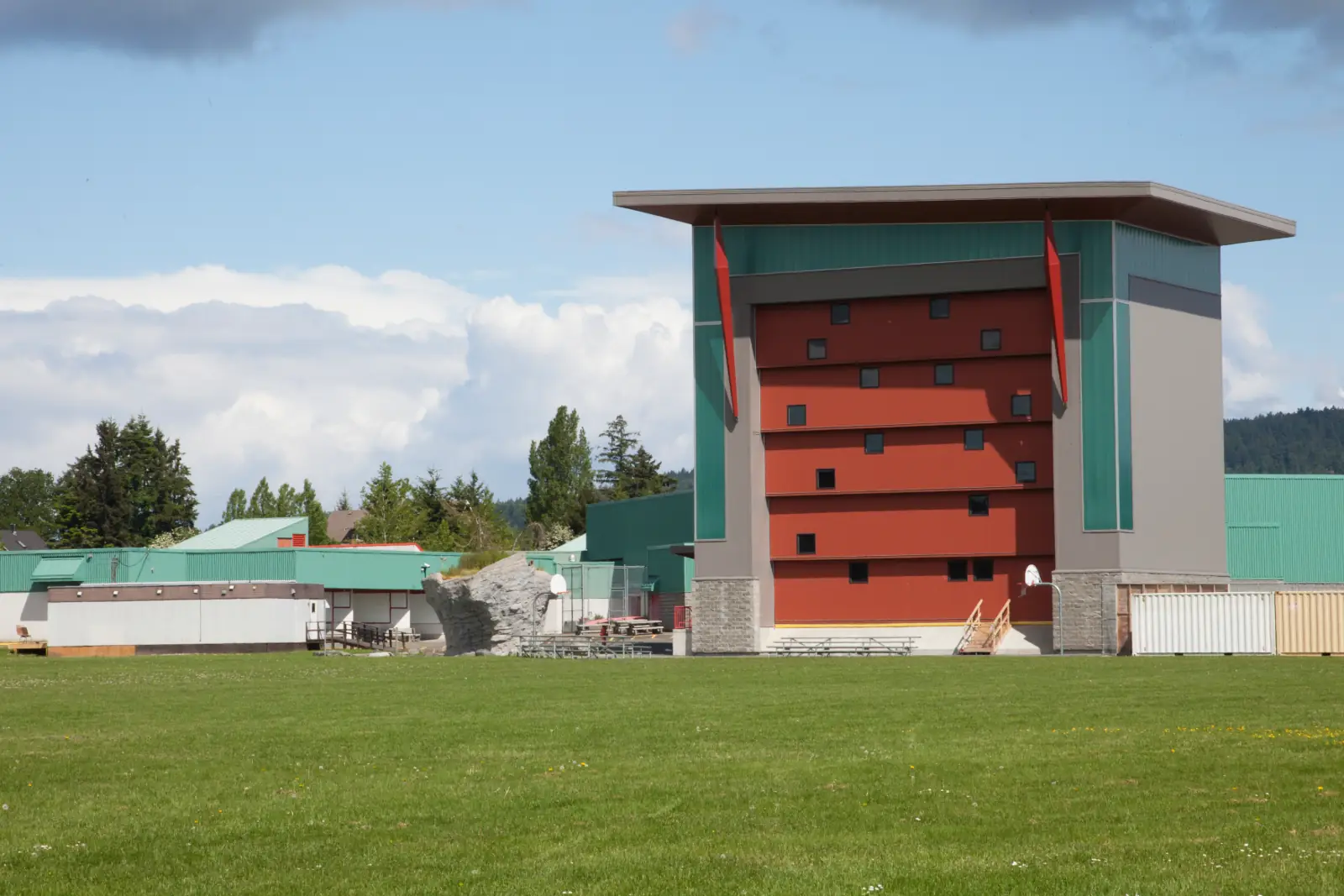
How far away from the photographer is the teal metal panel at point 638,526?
93.6 m

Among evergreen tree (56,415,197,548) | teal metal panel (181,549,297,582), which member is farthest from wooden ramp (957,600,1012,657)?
evergreen tree (56,415,197,548)

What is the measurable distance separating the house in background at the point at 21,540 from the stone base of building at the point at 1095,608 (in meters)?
121

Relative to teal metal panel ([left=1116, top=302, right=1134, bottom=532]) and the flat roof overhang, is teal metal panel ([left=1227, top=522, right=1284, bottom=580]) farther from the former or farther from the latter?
teal metal panel ([left=1116, top=302, right=1134, bottom=532])

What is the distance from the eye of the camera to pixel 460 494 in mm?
151500

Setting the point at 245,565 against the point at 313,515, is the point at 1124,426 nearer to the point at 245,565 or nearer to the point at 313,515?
the point at 245,565

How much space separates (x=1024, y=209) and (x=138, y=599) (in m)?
50.8

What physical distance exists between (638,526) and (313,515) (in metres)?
72.9

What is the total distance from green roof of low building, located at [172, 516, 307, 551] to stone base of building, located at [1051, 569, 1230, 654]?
5703 centimetres

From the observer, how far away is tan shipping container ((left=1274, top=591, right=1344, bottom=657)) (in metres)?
56.5

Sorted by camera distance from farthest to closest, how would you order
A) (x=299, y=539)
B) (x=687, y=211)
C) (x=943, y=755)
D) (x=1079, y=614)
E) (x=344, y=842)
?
(x=299, y=539) → (x=687, y=211) → (x=1079, y=614) → (x=943, y=755) → (x=344, y=842)

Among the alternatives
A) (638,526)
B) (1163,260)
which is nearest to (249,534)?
(638,526)

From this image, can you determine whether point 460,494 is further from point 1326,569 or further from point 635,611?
point 1326,569

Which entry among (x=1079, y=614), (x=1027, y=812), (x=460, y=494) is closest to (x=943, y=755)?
(x=1027, y=812)

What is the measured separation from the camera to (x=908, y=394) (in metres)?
66.4
